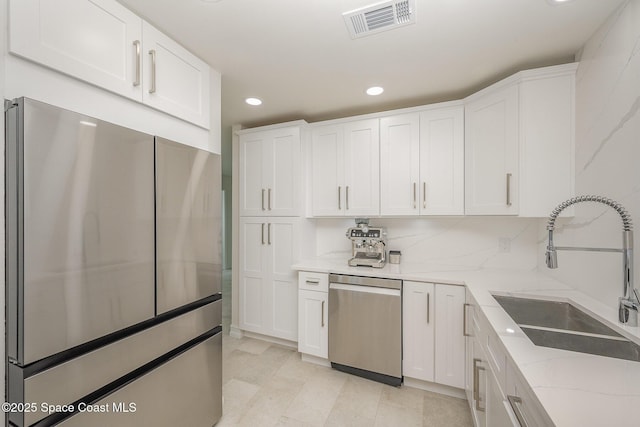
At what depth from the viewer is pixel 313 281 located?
252 centimetres

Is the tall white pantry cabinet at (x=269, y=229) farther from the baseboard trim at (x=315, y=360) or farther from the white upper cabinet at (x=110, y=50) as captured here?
the white upper cabinet at (x=110, y=50)

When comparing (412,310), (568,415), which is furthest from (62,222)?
(412,310)

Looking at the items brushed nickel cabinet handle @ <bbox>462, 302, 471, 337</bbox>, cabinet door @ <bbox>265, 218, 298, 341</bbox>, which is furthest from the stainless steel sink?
cabinet door @ <bbox>265, 218, 298, 341</bbox>

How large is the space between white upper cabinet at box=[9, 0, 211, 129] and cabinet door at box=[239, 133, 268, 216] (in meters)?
1.17

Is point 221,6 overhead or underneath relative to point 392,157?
overhead

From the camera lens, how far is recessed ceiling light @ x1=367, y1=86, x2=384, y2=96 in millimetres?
2320

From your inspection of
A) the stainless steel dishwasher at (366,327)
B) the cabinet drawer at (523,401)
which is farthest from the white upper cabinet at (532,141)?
the cabinet drawer at (523,401)

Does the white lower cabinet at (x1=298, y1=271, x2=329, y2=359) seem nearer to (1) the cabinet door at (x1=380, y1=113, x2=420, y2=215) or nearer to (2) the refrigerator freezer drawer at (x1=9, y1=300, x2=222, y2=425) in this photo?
(1) the cabinet door at (x1=380, y1=113, x2=420, y2=215)

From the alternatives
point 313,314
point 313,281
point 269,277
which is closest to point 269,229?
point 269,277

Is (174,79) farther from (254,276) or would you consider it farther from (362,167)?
(254,276)

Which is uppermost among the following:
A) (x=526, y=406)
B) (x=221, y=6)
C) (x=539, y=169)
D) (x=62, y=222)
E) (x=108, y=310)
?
(x=221, y=6)

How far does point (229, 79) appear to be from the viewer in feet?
7.02

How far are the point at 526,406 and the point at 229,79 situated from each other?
253 centimetres

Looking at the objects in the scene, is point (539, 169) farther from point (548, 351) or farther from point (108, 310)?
point (108, 310)
